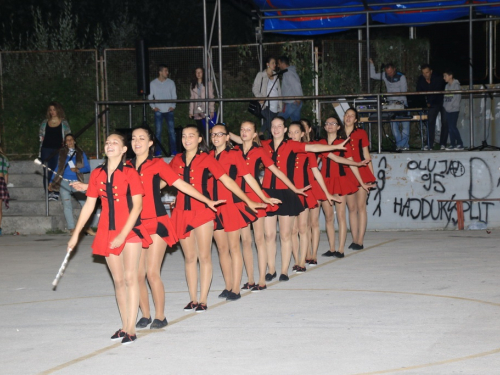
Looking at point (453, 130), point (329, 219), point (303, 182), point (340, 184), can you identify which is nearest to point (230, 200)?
point (303, 182)

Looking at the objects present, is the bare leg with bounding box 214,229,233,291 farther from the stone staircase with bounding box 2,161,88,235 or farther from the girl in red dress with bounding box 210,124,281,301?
the stone staircase with bounding box 2,161,88,235

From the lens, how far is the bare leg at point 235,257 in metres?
8.48

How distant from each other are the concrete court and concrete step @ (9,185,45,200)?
4954 mm

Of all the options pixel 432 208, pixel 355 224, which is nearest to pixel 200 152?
pixel 355 224

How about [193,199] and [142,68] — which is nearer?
[193,199]

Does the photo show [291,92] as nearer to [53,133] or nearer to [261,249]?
[53,133]

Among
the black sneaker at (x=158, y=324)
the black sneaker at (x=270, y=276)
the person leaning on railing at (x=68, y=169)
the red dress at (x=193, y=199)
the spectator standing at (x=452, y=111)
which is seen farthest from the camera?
the spectator standing at (x=452, y=111)

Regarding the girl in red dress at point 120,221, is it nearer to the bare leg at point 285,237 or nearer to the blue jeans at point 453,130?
the bare leg at point 285,237

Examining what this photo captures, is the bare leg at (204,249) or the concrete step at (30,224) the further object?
the concrete step at (30,224)

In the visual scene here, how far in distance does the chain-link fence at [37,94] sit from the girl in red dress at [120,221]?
44.8ft

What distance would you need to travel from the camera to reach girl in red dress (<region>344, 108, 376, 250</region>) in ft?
38.2

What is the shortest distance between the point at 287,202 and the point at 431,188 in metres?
6.06

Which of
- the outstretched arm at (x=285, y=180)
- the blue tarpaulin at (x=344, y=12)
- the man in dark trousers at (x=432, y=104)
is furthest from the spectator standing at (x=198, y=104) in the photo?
the outstretched arm at (x=285, y=180)

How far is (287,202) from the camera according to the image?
9.61m
